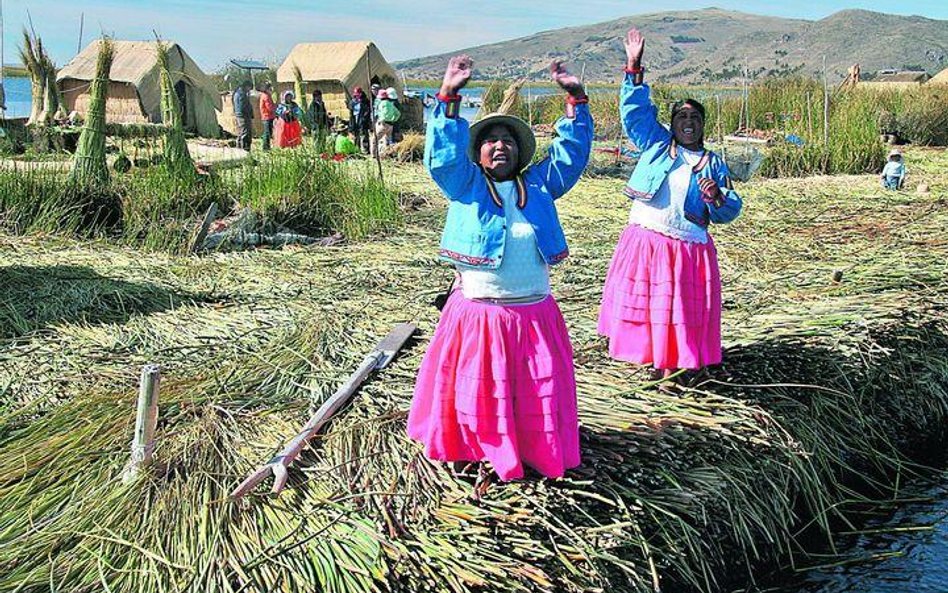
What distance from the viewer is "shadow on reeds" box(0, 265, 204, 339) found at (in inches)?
205

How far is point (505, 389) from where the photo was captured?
3.02 m

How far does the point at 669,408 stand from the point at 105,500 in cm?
211

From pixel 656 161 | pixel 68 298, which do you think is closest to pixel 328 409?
pixel 656 161

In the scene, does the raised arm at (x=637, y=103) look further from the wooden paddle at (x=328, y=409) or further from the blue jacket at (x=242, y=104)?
the blue jacket at (x=242, y=104)

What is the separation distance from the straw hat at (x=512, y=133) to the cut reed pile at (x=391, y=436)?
104cm

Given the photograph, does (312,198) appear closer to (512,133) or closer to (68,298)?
(68,298)

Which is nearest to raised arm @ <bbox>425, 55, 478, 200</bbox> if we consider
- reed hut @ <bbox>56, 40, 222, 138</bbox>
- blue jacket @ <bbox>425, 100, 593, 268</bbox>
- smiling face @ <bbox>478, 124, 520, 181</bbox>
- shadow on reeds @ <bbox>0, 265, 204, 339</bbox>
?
blue jacket @ <bbox>425, 100, 593, 268</bbox>

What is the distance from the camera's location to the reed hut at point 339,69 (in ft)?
65.8

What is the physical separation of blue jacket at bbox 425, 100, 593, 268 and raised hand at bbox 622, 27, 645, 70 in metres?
0.92

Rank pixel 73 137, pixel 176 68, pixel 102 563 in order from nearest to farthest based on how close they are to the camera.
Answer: pixel 102 563, pixel 73 137, pixel 176 68

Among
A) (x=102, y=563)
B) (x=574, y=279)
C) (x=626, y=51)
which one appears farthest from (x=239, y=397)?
(x=574, y=279)

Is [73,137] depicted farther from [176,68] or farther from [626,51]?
[626,51]

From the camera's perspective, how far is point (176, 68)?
61.3 ft

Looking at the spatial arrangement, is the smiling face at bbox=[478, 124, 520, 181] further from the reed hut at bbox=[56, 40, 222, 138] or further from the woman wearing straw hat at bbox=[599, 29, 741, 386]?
the reed hut at bbox=[56, 40, 222, 138]
